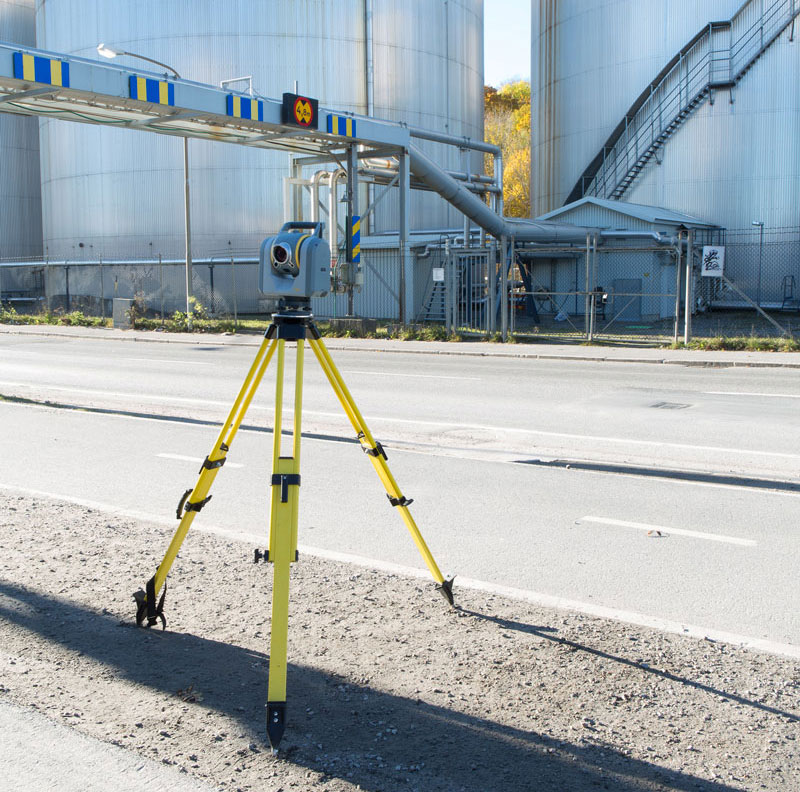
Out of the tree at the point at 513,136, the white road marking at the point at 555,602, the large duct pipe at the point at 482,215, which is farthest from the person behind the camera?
the tree at the point at 513,136

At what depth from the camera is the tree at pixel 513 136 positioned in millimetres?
72375

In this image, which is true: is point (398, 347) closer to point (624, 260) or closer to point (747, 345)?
point (747, 345)

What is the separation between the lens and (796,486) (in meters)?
7.45

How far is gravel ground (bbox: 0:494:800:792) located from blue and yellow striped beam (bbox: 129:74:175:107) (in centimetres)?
1554

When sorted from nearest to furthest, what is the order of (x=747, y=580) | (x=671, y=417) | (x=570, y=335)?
1. (x=747, y=580)
2. (x=671, y=417)
3. (x=570, y=335)

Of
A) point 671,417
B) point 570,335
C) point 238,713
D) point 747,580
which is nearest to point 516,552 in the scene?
point 747,580

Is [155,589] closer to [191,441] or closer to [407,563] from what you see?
[407,563]

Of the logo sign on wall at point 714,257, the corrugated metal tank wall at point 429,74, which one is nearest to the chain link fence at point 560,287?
the logo sign on wall at point 714,257

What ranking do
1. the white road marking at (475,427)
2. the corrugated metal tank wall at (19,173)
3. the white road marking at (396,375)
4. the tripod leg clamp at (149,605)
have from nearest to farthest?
1. the tripod leg clamp at (149,605)
2. the white road marking at (475,427)
3. the white road marking at (396,375)
4. the corrugated metal tank wall at (19,173)

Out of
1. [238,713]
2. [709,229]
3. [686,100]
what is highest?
[686,100]

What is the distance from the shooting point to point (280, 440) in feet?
13.4

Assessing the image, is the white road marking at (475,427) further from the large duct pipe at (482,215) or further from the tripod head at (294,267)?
the large duct pipe at (482,215)

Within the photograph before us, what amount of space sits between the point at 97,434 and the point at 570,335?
616 inches

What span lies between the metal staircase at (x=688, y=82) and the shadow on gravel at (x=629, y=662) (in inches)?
1292
